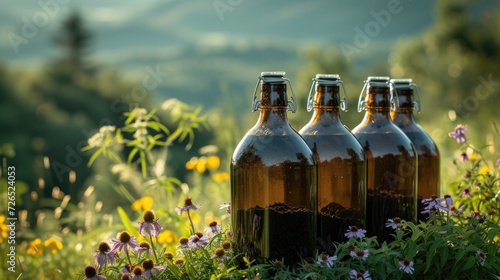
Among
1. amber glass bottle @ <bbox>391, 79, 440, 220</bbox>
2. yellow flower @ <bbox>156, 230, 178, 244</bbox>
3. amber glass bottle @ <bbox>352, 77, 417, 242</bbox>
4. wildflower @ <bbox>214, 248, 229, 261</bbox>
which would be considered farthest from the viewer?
yellow flower @ <bbox>156, 230, 178, 244</bbox>

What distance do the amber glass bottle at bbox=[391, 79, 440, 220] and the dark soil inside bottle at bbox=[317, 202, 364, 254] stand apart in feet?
1.88

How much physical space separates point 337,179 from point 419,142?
2.01 ft

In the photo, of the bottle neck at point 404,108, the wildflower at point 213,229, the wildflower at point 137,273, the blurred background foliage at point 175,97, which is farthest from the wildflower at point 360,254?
the blurred background foliage at point 175,97

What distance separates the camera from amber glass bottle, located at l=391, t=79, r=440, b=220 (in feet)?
7.88

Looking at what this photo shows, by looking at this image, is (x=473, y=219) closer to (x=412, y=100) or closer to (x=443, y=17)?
(x=412, y=100)

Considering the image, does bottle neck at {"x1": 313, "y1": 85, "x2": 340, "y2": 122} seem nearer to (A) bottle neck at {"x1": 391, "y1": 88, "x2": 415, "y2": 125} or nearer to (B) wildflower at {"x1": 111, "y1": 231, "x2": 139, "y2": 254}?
(A) bottle neck at {"x1": 391, "y1": 88, "x2": 415, "y2": 125}

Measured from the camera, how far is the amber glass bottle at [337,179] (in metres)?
1.93

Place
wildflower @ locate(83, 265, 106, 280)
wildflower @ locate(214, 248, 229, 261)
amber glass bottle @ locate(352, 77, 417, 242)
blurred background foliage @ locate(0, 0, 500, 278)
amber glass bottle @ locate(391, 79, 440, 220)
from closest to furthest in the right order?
1. wildflower @ locate(83, 265, 106, 280)
2. wildflower @ locate(214, 248, 229, 261)
3. amber glass bottle @ locate(352, 77, 417, 242)
4. amber glass bottle @ locate(391, 79, 440, 220)
5. blurred background foliage @ locate(0, 0, 500, 278)

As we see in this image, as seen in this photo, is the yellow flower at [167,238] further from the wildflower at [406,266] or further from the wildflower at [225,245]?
the wildflower at [406,266]

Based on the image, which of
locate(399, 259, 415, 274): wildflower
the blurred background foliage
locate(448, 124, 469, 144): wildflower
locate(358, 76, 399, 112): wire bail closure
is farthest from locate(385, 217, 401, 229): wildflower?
the blurred background foliage

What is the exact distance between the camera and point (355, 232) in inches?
73.4

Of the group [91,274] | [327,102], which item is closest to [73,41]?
[327,102]

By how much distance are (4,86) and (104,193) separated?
25362mm

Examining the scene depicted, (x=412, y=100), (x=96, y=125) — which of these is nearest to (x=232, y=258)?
(x=412, y=100)
